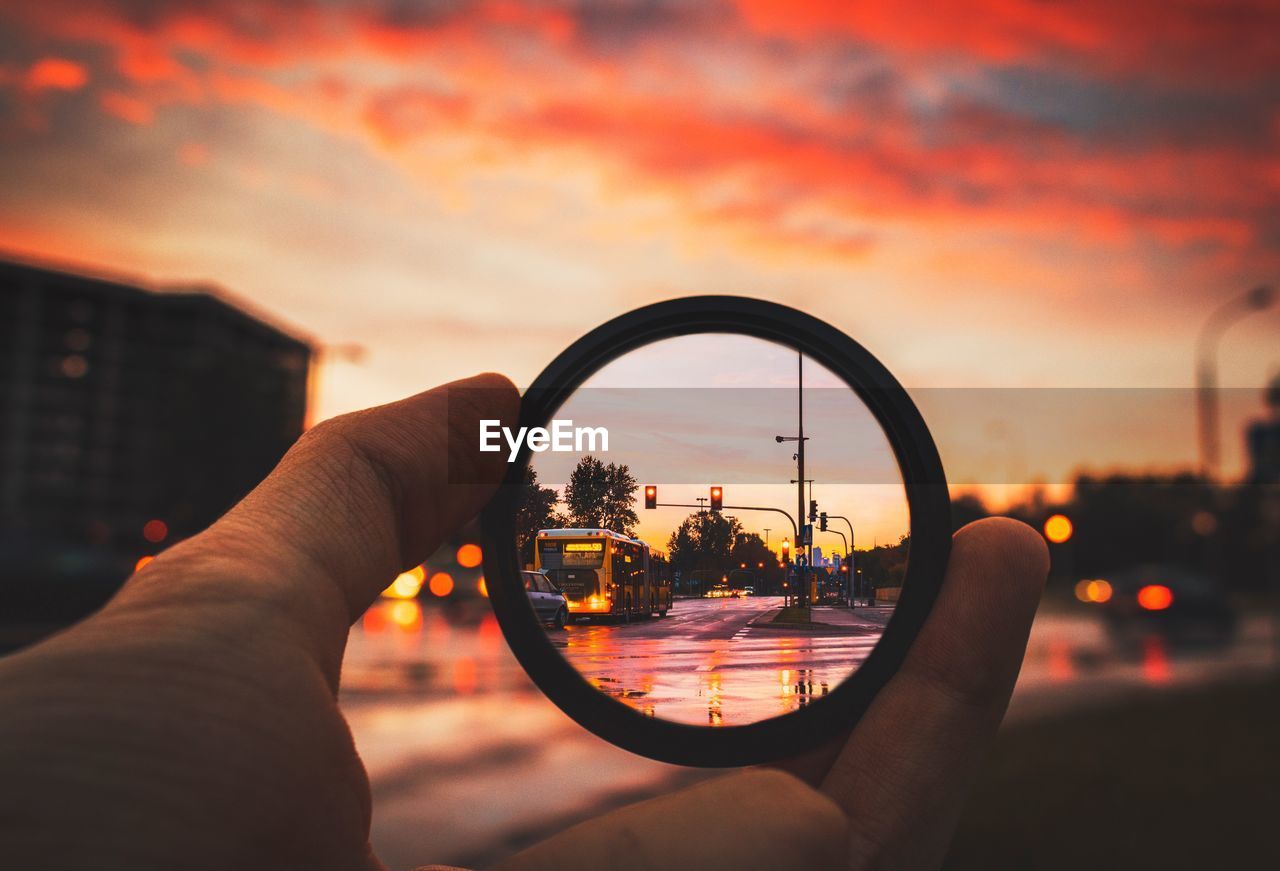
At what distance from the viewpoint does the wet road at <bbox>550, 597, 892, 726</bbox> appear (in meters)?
2.48

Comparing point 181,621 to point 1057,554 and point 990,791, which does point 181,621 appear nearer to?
point 990,791

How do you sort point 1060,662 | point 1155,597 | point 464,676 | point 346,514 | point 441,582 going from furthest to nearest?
1. point 441,582
2. point 1155,597
3. point 1060,662
4. point 464,676
5. point 346,514

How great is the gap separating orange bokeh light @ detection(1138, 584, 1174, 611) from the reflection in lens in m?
28.0

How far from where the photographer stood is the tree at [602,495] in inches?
96.7

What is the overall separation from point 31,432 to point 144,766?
130846 millimetres

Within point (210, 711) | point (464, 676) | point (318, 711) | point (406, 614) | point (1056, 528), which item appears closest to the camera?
point (210, 711)

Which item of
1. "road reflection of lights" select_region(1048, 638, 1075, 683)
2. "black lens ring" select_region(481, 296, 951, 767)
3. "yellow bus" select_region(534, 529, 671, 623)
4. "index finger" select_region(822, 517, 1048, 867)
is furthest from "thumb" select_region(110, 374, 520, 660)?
Answer: "road reflection of lights" select_region(1048, 638, 1075, 683)

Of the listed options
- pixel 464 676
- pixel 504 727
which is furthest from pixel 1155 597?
pixel 504 727

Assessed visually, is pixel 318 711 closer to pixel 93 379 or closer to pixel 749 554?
pixel 749 554

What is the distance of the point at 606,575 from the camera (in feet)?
7.97

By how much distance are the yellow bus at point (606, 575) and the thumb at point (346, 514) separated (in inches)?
11.2

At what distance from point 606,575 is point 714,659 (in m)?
0.41

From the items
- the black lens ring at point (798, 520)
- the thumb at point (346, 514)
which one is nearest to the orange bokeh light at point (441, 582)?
the black lens ring at point (798, 520)

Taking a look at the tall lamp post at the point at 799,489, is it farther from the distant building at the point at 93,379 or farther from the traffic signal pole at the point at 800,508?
the distant building at the point at 93,379
